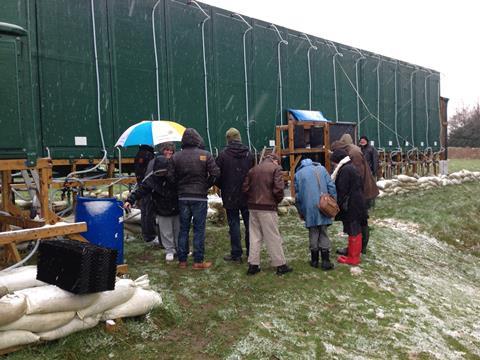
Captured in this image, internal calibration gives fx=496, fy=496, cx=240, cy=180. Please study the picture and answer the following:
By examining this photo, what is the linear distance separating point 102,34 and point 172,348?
6.12 meters

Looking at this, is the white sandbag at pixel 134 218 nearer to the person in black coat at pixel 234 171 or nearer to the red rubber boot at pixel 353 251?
the person in black coat at pixel 234 171

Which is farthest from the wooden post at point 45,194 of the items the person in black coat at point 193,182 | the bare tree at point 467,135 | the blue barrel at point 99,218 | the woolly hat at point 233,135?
the bare tree at point 467,135

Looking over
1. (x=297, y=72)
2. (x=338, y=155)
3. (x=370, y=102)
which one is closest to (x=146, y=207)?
(x=338, y=155)

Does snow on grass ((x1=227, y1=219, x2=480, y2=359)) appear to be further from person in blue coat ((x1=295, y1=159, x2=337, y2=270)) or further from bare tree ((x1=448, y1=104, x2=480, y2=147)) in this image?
bare tree ((x1=448, y1=104, x2=480, y2=147))

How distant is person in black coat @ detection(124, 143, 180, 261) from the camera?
6586 millimetres

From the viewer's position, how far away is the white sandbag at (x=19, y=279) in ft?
14.2

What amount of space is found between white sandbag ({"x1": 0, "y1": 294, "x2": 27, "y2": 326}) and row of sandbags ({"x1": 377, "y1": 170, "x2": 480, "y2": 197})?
11772 millimetres

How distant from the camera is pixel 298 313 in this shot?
5332 millimetres

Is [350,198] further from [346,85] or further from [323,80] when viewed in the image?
[346,85]

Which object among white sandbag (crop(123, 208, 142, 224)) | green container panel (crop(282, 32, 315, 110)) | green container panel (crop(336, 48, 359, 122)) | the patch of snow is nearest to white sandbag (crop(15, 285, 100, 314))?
the patch of snow

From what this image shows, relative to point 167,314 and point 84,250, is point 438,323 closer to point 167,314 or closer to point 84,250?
point 167,314

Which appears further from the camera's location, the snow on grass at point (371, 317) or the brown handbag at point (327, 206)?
the brown handbag at point (327, 206)

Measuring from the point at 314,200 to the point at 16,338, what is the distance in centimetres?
384

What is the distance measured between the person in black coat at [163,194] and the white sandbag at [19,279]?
2.08 meters
